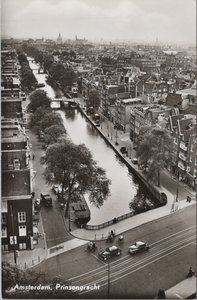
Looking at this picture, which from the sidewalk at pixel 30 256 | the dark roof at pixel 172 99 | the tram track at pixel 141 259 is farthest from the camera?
the dark roof at pixel 172 99

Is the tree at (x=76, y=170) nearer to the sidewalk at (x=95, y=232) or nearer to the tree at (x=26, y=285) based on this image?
the sidewalk at (x=95, y=232)

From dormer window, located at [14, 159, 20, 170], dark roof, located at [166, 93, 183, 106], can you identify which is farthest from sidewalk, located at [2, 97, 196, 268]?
dark roof, located at [166, 93, 183, 106]

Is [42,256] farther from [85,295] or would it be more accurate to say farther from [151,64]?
[151,64]

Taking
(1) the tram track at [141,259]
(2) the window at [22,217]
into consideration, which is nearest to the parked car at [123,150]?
(1) the tram track at [141,259]

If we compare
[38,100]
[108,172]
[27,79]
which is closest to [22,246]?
[108,172]

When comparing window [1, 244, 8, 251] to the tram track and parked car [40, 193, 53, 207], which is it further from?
parked car [40, 193, 53, 207]

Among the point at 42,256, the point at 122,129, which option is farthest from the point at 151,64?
the point at 42,256

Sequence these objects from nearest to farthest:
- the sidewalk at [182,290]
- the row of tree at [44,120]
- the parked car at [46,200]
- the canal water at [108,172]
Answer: the sidewalk at [182,290]
the parked car at [46,200]
the canal water at [108,172]
the row of tree at [44,120]
